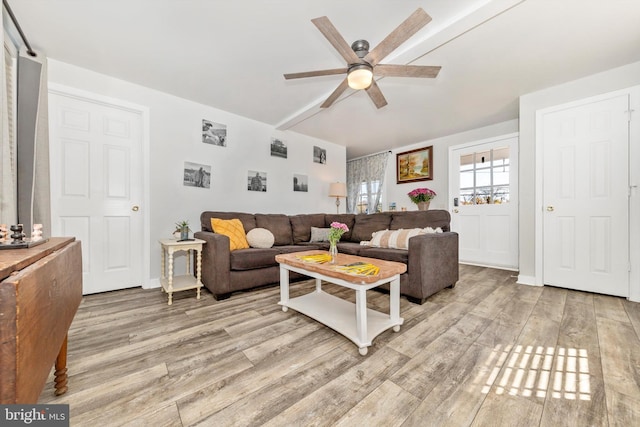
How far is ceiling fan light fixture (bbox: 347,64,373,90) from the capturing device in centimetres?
172

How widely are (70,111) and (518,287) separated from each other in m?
5.33

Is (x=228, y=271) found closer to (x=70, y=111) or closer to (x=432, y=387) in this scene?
(x=432, y=387)

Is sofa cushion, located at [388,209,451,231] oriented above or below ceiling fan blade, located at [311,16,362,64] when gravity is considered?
below

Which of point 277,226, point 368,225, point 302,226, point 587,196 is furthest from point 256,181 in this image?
point 587,196

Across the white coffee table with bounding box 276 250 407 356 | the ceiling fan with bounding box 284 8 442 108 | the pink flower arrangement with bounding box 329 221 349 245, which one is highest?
the ceiling fan with bounding box 284 8 442 108

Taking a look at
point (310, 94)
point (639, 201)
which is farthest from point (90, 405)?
point (639, 201)

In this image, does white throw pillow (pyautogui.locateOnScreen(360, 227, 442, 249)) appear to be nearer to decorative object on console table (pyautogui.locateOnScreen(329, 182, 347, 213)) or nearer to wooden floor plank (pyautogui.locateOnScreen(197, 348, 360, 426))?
wooden floor plank (pyautogui.locateOnScreen(197, 348, 360, 426))

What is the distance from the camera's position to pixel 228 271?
2.43 metres

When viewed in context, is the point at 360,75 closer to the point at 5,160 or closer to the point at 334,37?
the point at 334,37

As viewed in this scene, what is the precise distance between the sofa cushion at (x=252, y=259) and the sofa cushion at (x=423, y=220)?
165 cm

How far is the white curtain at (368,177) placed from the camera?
5.57 meters

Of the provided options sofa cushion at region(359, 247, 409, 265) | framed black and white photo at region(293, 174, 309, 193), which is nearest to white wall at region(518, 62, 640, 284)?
sofa cushion at region(359, 247, 409, 265)

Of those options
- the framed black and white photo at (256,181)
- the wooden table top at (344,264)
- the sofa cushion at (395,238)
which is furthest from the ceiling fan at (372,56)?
the framed black and white photo at (256,181)

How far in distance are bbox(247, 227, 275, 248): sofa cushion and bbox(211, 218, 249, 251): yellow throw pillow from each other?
63mm
